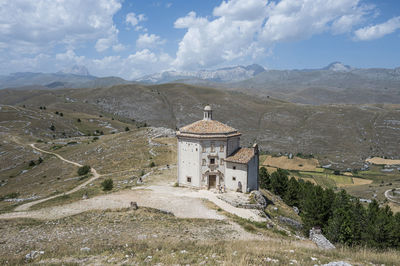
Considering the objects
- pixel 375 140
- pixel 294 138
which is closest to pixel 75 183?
pixel 294 138

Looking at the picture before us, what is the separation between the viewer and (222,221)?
95.0 feet

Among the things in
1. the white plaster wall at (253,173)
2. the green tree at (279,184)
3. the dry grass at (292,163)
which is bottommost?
the dry grass at (292,163)

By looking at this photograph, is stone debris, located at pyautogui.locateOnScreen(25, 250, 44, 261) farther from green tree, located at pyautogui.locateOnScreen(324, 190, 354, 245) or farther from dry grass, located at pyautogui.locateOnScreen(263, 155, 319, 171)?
dry grass, located at pyautogui.locateOnScreen(263, 155, 319, 171)

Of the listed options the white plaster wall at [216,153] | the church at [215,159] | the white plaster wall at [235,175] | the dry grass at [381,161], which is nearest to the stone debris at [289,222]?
the church at [215,159]

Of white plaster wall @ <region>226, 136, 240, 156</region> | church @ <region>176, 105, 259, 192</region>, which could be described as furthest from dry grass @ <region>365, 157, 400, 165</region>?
white plaster wall @ <region>226, 136, 240, 156</region>

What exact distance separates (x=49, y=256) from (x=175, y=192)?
24418 millimetres

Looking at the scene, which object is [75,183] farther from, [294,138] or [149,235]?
[294,138]

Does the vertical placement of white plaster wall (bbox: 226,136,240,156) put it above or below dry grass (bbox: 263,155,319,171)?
above

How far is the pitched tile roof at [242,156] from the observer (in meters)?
41.1

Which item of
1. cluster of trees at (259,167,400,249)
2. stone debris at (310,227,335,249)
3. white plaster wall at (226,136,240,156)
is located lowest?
cluster of trees at (259,167,400,249)

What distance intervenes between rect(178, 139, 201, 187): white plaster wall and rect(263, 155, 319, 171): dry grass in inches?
3681

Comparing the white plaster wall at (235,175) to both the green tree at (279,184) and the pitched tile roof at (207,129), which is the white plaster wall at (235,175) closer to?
the pitched tile roof at (207,129)

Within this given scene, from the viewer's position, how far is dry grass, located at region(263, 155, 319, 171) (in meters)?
133

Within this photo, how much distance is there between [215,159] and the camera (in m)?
42.9
